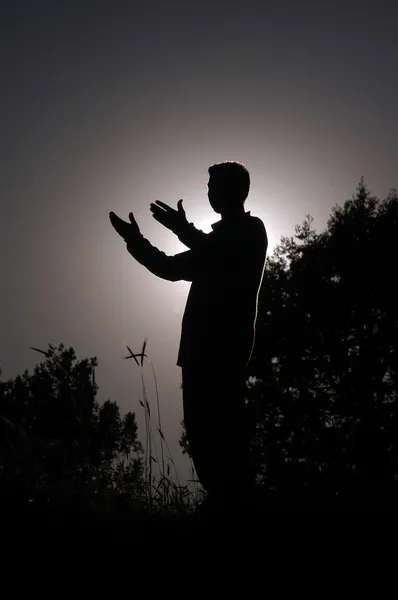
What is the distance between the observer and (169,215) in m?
3.91

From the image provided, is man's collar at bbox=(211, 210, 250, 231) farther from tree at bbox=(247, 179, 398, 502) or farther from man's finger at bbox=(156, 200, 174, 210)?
tree at bbox=(247, 179, 398, 502)

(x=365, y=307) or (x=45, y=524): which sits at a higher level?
(x=365, y=307)

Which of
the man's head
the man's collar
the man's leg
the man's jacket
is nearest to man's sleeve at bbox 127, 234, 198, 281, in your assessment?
the man's jacket

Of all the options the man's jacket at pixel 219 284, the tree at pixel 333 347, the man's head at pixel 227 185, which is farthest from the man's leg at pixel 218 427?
the tree at pixel 333 347

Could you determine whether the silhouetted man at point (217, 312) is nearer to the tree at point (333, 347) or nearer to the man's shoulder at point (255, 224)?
the man's shoulder at point (255, 224)

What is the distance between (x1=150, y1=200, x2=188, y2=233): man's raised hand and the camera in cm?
389

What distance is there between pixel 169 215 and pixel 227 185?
535mm

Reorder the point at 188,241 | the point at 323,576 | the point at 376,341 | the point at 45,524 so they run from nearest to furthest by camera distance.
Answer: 1. the point at 323,576
2. the point at 45,524
3. the point at 188,241
4. the point at 376,341

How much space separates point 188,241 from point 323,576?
8.06ft

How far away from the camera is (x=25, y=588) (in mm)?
2117

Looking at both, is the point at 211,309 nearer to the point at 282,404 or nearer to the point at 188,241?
the point at 188,241

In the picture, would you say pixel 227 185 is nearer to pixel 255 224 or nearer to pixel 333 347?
pixel 255 224

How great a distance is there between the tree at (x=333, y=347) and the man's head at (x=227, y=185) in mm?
12101

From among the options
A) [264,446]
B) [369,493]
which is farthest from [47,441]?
[264,446]
